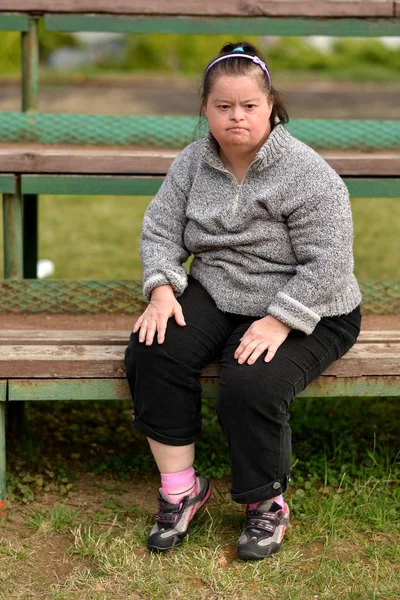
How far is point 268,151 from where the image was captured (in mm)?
2742

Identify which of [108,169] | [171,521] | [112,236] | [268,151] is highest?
[268,151]

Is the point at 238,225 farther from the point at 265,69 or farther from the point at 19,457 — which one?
the point at 19,457

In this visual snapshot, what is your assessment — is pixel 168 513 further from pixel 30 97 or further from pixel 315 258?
pixel 30 97

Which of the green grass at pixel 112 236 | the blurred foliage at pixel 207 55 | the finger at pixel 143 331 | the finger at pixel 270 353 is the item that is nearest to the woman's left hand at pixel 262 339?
the finger at pixel 270 353

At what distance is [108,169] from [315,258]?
1.01 meters

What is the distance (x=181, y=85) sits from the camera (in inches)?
533

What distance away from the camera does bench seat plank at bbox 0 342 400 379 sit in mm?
2809

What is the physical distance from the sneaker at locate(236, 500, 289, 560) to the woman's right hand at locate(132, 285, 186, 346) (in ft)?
1.82

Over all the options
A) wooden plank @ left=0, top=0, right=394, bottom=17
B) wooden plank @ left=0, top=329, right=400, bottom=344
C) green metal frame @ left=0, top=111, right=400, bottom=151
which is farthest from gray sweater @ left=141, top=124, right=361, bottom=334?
wooden plank @ left=0, top=0, right=394, bottom=17

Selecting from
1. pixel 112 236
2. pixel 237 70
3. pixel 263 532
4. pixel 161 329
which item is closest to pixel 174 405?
pixel 161 329

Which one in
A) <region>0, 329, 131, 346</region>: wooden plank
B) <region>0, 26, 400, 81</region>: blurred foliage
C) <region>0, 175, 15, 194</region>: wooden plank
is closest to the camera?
<region>0, 329, 131, 346</region>: wooden plank

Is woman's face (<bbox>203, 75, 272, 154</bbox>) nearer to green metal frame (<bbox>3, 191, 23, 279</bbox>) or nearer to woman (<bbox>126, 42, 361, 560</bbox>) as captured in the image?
woman (<bbox>126, 42, 361, 560</bbox>)

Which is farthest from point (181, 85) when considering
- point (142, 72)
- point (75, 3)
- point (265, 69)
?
point (265, 69)

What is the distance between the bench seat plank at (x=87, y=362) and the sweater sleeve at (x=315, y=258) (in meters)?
0.25
